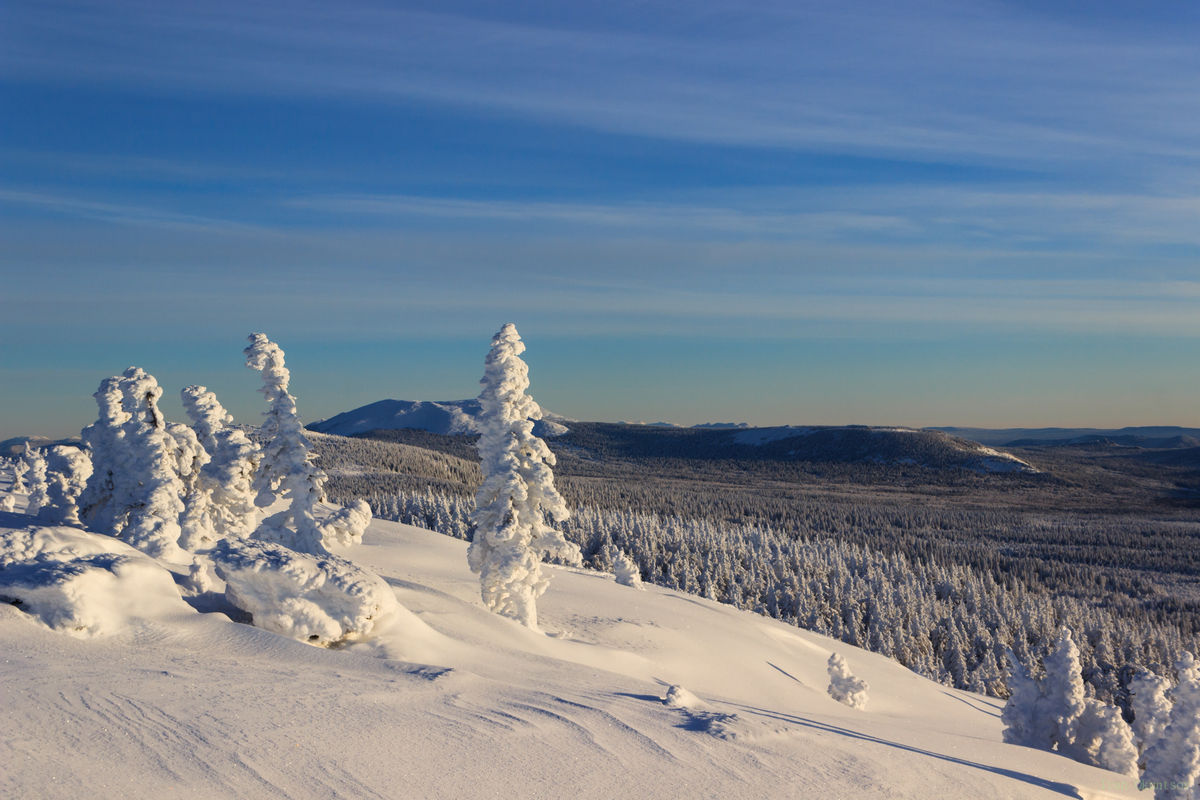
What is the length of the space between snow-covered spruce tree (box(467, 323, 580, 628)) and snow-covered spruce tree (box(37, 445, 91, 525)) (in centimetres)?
1576

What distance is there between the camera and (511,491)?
29.3 m

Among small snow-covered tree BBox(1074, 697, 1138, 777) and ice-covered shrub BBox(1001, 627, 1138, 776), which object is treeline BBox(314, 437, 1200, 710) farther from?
small snow-covered tree BBox(1074, 697, 1138, 777)

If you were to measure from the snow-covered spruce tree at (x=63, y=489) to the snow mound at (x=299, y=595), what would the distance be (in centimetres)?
1851

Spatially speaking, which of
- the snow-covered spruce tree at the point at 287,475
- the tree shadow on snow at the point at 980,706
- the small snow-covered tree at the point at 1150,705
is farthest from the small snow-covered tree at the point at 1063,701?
the snow-covered spruce tree at the point at 287,475

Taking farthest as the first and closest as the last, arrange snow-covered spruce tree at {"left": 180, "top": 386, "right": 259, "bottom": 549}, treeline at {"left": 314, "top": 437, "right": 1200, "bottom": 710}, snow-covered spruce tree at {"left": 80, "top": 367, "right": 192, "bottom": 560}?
treeline at {"left": 314, "top": 437, "right": 1200, "bottom": 710}
snow-covered spruce tree at {"left": 180, "top": 386, "right": 259, "bottom": 549}
snow-covered spruce tree at {"left": 80, "top": 367, "right": 192, "bottom": 560}

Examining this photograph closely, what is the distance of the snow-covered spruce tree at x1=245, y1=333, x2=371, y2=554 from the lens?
28562mm

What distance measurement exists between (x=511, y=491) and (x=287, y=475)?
816 centimetres

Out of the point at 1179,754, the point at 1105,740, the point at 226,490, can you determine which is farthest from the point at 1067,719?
the point at 226,490

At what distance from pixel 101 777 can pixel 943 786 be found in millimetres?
12116

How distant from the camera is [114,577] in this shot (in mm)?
14578

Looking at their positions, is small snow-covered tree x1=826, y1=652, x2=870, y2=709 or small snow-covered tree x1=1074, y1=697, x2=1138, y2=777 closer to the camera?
small snow-covered tree x1=1074, y1=697, x2=1138, y2=777

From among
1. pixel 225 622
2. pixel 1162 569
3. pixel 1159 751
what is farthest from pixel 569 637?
pixel 1162 569

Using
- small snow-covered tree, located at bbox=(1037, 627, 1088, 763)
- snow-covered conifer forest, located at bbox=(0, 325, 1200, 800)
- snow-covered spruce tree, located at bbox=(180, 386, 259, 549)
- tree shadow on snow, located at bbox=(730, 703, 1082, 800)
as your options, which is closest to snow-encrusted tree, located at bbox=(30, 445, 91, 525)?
snow-covered conifer forest, located at bbox=(0, 325, 1200, 800)

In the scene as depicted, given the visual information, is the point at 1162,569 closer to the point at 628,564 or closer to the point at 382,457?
the point at 628,564
